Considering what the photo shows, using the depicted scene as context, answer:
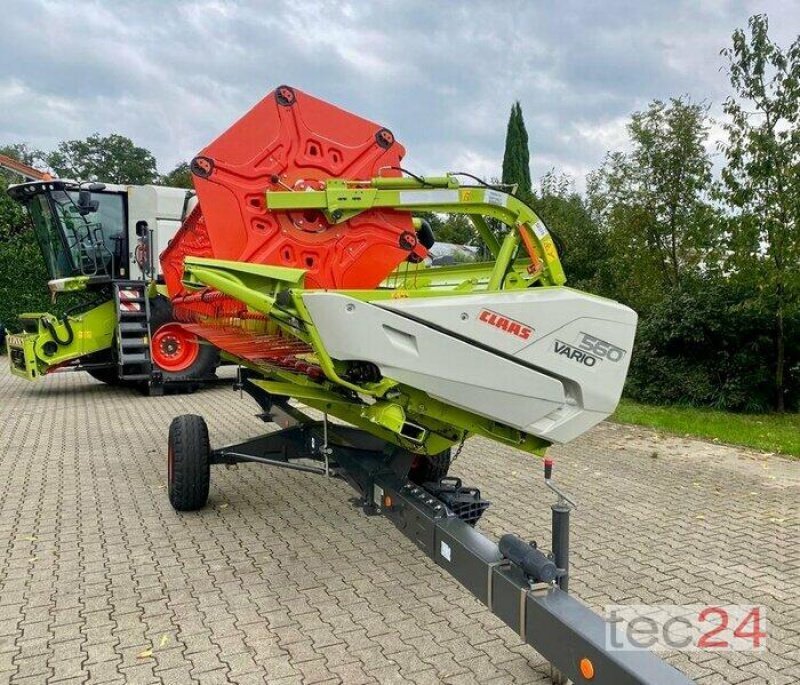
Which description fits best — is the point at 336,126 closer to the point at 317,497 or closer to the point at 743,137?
the point at 317,497

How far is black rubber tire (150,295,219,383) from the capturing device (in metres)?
11.5

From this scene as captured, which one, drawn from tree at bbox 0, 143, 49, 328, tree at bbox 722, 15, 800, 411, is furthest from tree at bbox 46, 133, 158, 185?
tree at bbox 722, 15, 800, 411

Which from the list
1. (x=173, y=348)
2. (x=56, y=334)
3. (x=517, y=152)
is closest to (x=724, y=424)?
(x=173, y=348)

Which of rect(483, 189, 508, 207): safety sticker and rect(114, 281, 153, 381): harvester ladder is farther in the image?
rect(114, 281, 153, 381): harvester ladder

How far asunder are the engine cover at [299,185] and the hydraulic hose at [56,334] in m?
8.88

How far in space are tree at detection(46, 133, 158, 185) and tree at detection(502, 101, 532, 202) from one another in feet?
160

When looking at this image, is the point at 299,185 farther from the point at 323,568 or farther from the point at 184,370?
the point at 184,370

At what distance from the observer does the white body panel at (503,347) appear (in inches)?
119

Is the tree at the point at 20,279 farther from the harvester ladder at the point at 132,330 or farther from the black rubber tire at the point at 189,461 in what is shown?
the black rubber tire at the point at 189,461

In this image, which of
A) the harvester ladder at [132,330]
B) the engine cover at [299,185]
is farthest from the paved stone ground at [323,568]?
the harvester ladder at [132,330]

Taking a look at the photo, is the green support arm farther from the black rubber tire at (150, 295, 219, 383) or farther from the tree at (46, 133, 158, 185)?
the tree at (46, 133, 158, 185)

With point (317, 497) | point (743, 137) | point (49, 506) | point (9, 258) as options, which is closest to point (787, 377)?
point (743, 137)

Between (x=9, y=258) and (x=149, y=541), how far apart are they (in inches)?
680

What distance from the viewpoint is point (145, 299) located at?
11070mm
